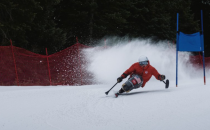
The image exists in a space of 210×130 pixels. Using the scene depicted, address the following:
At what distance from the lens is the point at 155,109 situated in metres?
6.01

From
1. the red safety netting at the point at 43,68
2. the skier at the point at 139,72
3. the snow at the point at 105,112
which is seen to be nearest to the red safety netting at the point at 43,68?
the red safety netting at the point at 43,68

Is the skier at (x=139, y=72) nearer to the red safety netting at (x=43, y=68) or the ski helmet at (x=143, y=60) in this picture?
the ski helmet at (x=143, y=60)

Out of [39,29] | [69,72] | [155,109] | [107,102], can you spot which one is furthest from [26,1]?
[155,109]

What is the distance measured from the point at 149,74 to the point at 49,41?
12011 millimetres

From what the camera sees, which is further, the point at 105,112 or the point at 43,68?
the point at 43,68

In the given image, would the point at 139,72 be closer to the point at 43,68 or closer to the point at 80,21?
the point at 43,68

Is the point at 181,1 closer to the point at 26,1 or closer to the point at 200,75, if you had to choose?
the point at 200,75

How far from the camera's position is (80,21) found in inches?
981

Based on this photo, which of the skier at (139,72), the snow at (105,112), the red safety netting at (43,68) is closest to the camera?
the snow at (105,112)

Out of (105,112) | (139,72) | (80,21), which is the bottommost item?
(105,112)

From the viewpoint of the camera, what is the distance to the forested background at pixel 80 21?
17.4 m

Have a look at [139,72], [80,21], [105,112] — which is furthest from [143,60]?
[80,21]

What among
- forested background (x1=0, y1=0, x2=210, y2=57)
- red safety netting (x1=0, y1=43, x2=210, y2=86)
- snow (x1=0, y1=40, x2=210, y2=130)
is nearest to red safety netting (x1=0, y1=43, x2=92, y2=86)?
red safety netting (x1=0, y1=43, x2=210, y2=86)

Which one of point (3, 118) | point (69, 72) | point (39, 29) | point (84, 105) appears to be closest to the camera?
point (3, 118)
